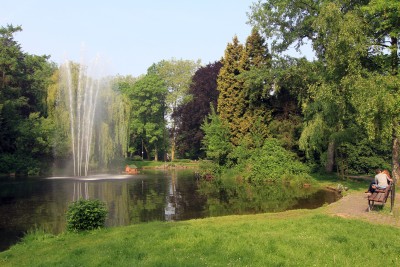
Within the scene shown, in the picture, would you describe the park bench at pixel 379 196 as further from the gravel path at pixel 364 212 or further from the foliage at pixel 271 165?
the foliage at pixel 271 165

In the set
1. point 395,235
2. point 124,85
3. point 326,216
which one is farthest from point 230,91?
point 124,85

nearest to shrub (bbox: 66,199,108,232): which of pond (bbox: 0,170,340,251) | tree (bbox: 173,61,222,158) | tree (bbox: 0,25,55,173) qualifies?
pond (bbox: 0,170,340,251)

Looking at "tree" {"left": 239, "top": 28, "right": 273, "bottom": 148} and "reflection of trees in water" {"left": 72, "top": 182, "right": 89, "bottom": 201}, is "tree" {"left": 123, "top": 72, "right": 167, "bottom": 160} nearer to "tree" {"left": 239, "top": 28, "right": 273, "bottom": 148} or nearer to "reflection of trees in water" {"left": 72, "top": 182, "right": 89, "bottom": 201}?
"tree" {"left": 239, "top": 28, "right": 273, "bottom": 148}

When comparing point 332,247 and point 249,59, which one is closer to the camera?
point 332,247

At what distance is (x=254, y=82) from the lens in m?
30.7

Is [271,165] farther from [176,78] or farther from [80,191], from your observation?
[176,78]

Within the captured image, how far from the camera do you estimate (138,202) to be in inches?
786

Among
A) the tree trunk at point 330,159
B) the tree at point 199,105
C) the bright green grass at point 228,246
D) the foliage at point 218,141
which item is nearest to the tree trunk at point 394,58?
the tree trunk at point 330,159

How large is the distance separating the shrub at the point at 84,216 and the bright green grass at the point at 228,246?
515 mm

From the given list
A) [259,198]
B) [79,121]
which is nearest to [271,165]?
[259,198]

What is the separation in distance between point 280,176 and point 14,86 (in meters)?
32.0

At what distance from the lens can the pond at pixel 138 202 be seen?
1543 cm

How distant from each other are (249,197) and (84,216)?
12079 millimetres

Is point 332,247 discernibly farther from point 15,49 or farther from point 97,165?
point 15,49
